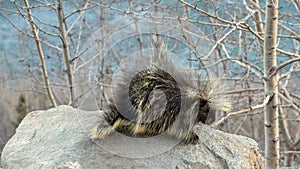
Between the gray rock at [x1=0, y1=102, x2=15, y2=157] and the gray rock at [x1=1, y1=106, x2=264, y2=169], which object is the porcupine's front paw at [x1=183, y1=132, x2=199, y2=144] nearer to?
the gray rock at [x1=1, y1=106, x2=264, y2=169]

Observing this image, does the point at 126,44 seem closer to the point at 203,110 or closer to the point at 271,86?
the point at 203,110

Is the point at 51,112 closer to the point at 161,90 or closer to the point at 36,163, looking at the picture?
the point at 36,163

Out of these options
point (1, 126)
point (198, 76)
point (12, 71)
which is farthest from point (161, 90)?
point (1, 126)

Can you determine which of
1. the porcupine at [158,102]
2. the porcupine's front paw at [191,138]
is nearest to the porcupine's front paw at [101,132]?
the porcupine at [158,102]

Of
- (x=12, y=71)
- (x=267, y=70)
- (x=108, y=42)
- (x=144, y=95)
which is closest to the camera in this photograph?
(x=267, y=70)

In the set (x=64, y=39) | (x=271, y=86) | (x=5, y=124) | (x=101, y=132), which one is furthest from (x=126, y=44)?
(x=5, y=124)

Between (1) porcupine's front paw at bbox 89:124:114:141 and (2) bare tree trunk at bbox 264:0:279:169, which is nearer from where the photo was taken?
(2) bare tree trunk at bbox 264:0:279:169

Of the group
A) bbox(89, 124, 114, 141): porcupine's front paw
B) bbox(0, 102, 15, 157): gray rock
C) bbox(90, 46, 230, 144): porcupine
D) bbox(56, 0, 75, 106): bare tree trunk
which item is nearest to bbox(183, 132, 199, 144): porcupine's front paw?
bbox(90, 46, 230, 144): porcupine
